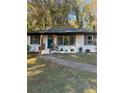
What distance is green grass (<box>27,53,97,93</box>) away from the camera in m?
1.86

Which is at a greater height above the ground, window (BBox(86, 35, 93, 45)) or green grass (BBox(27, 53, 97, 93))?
window (BBox(86, 35, 93, 45))

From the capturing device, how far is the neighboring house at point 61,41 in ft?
6.18

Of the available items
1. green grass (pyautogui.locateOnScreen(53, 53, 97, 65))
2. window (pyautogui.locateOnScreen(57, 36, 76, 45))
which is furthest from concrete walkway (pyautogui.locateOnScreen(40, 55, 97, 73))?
window (pyautogui.locateOnScreen(57, 36, 76, 45))

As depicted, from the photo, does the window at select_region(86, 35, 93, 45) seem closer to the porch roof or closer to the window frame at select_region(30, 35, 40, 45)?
the porch roof

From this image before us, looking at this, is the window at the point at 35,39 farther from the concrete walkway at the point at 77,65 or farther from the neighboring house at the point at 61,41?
the concrete walkway at the point at 77,65

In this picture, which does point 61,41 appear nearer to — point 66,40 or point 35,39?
point 66,40

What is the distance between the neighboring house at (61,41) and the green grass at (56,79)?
3.9 inches

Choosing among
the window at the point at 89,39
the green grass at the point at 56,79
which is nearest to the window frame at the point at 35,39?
the green grass at the point at 56,79

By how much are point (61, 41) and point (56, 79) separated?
269mm

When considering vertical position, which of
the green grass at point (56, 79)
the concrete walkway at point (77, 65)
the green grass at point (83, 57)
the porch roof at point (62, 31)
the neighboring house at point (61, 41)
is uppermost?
the porch roof at point (62, 31)

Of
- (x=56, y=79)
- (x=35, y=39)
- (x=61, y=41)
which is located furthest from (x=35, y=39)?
(x=56, y=79)

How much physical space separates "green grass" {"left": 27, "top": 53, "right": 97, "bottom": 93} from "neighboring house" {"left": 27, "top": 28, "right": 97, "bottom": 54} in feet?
0.33
